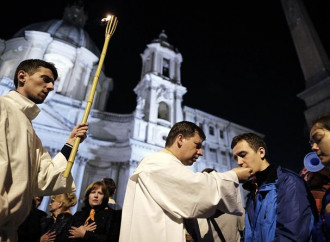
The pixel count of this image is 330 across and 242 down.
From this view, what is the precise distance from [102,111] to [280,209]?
27104mm

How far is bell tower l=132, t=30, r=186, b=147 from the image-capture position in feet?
76.8

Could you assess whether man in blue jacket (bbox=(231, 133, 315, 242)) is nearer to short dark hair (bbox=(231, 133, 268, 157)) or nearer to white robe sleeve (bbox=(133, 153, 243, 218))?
short dark hair (bbox=(231, 133, 268, 157))

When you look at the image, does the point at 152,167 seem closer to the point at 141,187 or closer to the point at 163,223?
the point at 141,187

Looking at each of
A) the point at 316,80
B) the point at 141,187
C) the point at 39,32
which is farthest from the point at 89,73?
the point at 141,187

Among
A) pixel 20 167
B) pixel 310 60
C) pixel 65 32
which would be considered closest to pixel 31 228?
pixel 20 167

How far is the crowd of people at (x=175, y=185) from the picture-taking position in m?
1.86

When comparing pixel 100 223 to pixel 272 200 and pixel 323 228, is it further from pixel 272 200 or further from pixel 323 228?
pixel 323 228

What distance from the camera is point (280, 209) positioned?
2150 mm

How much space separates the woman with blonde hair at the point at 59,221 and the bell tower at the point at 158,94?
17.4 meters

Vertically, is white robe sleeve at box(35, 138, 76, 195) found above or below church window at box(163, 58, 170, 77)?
below

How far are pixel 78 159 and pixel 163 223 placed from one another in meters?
20.4

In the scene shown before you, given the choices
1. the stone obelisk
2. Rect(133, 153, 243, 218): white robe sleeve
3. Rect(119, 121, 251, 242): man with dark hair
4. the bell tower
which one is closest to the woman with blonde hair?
Rect(119, 121, 251, 242): man with dark hair

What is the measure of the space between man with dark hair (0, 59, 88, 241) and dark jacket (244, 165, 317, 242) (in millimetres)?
2070

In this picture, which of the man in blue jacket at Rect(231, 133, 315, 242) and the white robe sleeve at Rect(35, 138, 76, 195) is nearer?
the man in blue jacket at Rect(231, 133, 315, 242)
